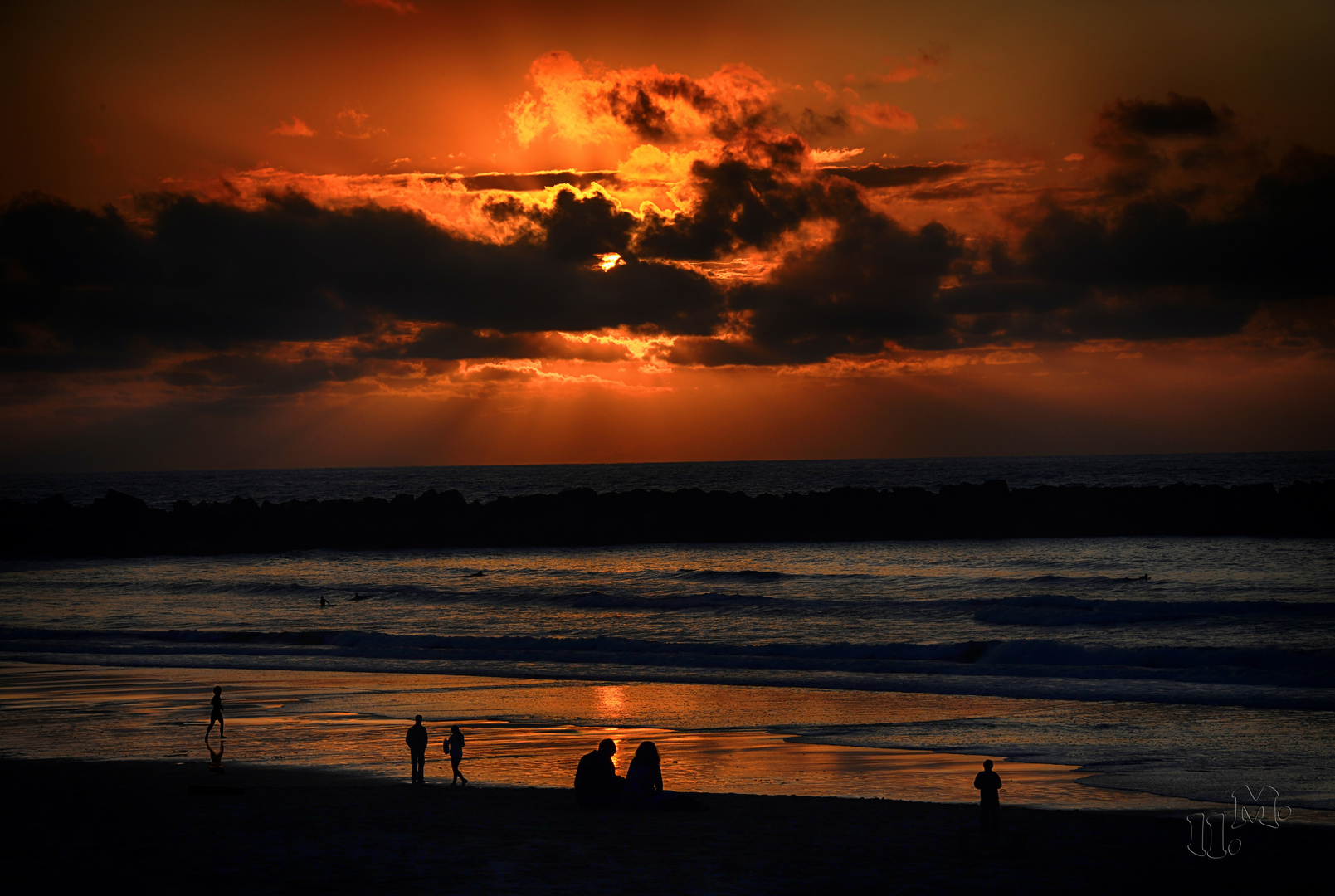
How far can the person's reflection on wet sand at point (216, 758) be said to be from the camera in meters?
13.5

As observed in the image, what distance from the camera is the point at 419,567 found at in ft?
150

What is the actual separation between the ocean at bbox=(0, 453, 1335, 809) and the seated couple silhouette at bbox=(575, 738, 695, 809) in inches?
72.9

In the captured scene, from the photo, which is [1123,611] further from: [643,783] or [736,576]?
[643,783]

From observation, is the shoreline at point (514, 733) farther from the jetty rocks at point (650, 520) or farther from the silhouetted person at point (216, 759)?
the jetty rocks at point (650, 520)

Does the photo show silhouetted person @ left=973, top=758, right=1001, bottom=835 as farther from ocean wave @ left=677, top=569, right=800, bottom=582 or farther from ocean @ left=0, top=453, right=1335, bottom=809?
ocean wave @ left=677, top=569, right=800, bottom=582

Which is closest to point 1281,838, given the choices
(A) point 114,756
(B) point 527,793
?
(B) point 527,793

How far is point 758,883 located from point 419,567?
1526 inches

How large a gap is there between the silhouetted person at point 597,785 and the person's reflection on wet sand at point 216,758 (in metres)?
5.29

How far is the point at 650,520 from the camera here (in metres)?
57.0

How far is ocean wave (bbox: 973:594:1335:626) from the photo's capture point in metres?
28.0

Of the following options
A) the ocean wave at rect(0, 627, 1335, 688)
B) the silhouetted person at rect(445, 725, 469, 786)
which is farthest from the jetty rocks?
the silhouetted person at rect(445, 725, 469, 786)

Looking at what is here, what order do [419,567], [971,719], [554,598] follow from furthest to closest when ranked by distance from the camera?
[419,567]
[554,598]
[971,719]

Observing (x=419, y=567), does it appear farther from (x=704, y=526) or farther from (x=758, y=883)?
(x=758, y=883)

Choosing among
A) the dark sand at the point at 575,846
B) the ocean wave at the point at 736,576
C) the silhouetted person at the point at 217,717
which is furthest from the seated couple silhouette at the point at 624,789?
the ocean wave at the point at 736,576
